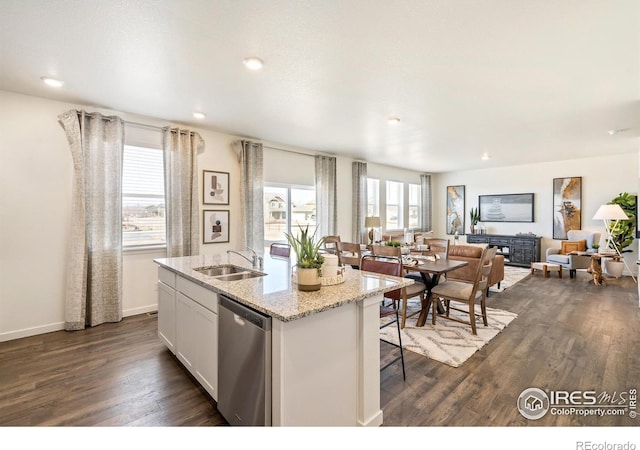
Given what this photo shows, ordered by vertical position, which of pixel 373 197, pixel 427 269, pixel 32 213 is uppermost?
pixel 373 197

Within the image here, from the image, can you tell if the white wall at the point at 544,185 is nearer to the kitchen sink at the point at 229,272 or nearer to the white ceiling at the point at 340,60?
the white ceiling at the point at 340,60

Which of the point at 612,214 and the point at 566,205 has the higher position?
the point at 566,205

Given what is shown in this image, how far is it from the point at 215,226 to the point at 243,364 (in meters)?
3.32

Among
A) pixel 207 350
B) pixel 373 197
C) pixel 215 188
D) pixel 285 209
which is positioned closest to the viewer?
pixel 207 350

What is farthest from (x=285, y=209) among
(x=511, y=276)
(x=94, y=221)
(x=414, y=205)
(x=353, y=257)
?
(x=511, y=276)

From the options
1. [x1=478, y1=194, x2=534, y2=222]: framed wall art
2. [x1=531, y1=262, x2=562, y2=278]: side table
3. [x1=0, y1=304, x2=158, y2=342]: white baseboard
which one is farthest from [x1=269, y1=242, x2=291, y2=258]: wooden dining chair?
[x1=478, y1=194, x2=534, y2=222]: framed wall art

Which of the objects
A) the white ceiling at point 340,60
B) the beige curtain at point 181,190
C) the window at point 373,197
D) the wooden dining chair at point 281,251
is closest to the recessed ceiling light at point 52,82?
the white ceiling at point 340,60

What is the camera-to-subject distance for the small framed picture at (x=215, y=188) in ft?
15.1

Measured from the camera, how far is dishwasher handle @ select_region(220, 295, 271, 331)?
1595 mm

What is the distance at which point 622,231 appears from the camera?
6172 mm

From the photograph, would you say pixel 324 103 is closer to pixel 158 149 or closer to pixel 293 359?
pixel 158 149

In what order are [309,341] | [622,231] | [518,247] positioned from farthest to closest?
[518,247] → [622,231] → [309,341]

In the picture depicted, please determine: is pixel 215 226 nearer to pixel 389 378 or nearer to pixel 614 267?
pixel 389 378

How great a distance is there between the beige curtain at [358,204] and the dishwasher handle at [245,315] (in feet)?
16.8
